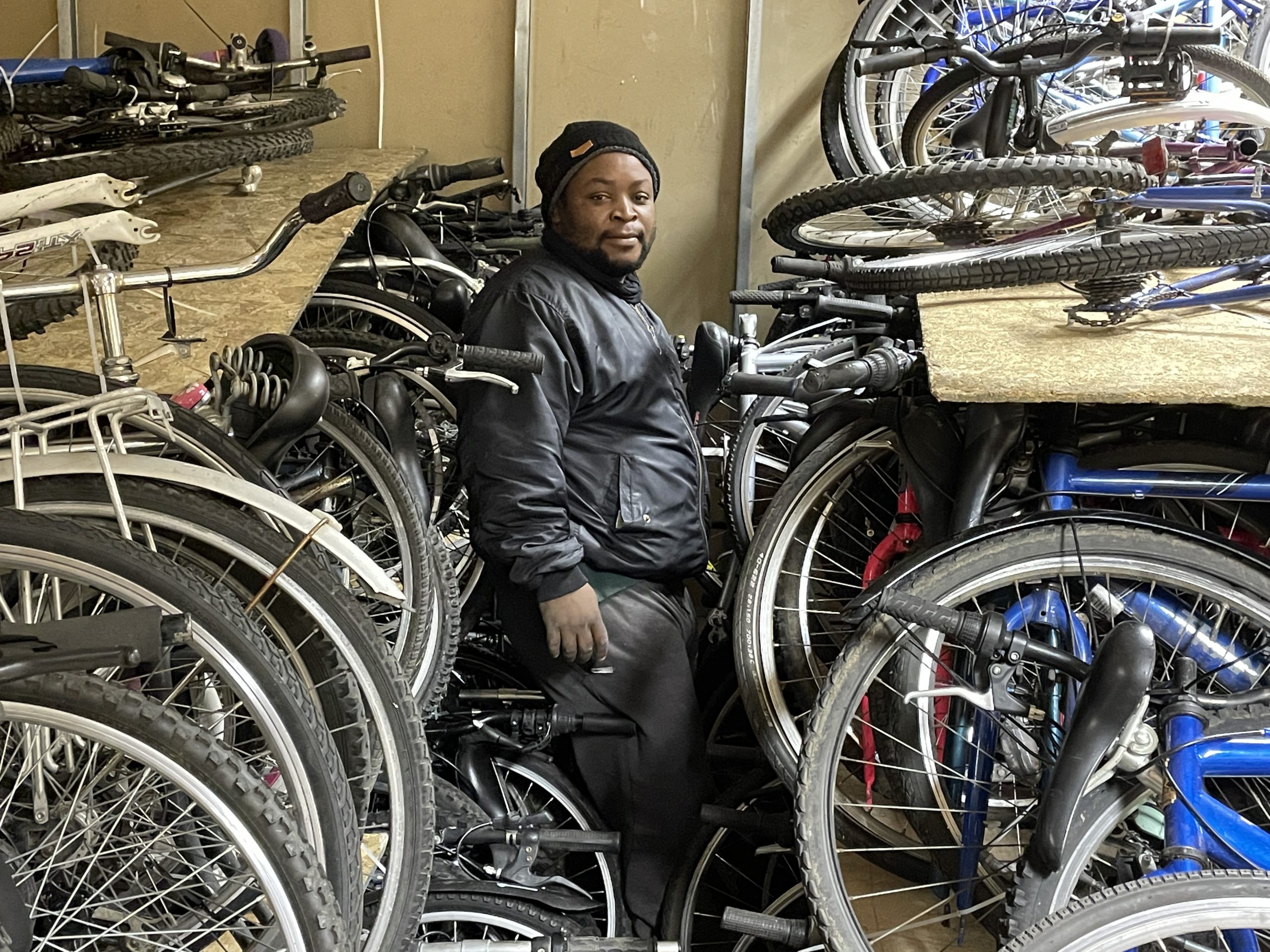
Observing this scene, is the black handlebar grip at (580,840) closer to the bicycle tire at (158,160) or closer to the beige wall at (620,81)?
the bicycle tire at (158,160)

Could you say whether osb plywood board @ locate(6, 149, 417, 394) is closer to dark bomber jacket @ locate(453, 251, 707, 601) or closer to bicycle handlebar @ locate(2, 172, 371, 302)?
bicycle handlebar @ locate(2, 172, 371, 302)

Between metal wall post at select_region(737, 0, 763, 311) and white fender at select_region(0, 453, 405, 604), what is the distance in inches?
100.0

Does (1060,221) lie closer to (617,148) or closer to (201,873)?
(617,148)

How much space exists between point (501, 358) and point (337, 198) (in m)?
0.43

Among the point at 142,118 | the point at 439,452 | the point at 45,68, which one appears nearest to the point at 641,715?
the point at 439,452

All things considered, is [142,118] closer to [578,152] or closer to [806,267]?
[578,152]

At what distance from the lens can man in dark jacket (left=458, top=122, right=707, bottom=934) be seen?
2.20 m

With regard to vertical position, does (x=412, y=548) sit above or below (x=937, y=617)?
below

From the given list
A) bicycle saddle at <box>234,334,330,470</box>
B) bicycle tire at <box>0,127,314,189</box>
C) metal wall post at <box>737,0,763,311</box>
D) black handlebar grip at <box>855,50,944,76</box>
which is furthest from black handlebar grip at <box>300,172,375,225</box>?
metal wall post at <box>737,0,763,311</box>

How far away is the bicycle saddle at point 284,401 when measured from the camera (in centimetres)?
156

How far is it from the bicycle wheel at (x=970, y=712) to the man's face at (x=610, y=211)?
3.44ft

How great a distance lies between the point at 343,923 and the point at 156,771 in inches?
10.9

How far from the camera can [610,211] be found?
2328mm

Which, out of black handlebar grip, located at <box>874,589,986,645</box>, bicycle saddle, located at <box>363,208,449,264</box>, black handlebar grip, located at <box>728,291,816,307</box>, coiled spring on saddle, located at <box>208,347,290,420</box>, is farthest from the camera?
bicycle saddle, located at <box>363,208,449,264</box>
